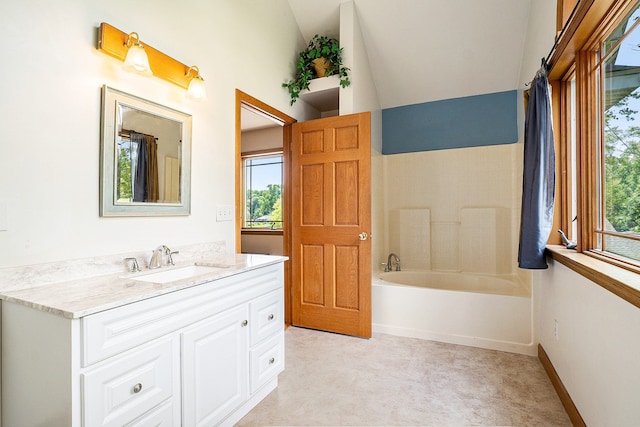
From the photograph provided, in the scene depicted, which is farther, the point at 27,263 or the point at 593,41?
the point at 593,41

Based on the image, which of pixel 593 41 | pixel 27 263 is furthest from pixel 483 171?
pixel 27 263

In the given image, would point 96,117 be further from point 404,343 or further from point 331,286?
point 404,343

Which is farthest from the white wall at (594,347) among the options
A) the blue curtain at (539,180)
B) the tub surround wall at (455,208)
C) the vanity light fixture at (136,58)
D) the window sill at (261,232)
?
the window sill at (261,232)

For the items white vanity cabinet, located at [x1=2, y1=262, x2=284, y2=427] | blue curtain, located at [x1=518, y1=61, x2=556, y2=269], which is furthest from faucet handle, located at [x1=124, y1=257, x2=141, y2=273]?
blue curtain, located at [x1=518, y1=61, x2=556, y2=269]

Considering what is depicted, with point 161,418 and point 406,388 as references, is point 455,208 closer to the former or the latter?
point 406,388

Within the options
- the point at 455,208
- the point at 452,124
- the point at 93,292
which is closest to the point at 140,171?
the point at 93,292

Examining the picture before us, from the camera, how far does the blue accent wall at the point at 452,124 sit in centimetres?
344

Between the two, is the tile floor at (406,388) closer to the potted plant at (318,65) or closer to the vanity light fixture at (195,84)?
the vanity light fixture at (195,84)

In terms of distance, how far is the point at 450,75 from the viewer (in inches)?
134

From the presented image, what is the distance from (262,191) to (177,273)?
3.63 metres

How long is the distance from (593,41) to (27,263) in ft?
9.72

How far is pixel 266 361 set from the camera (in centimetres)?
191

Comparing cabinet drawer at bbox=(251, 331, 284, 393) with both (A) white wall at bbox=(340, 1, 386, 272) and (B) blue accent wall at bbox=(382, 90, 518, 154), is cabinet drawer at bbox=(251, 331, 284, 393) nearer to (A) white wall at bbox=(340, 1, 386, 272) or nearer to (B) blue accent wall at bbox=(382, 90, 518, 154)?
(A) white wall at bbox=(340, 1, 386, 272)

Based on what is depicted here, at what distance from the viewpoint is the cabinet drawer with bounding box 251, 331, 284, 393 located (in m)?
1.80
